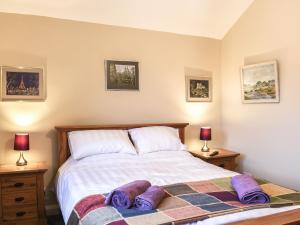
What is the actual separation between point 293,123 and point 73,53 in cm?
259

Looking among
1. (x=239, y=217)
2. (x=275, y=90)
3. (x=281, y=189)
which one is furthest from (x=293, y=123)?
(x=239, y=217)

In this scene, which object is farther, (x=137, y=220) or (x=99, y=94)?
(x=99, y=94)

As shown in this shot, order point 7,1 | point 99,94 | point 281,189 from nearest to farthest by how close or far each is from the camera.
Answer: point 281,189 → point 7,1 → point 99,94

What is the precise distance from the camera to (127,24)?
3463mm

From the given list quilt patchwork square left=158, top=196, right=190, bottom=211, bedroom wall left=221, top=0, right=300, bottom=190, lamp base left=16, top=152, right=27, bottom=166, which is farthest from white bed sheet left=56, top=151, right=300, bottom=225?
bedroom wall left=221, top=0, right=300, bottom=190

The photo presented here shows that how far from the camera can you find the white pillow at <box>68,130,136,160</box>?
2838 mm

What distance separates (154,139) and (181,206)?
156 centimetres

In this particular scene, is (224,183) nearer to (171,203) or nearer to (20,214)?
(171,203)

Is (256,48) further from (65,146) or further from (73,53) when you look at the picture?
(65,146)

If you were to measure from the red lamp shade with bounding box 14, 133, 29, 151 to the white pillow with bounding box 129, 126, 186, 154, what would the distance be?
3.70ft

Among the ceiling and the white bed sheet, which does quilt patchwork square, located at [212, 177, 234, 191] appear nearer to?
the white bed sheet

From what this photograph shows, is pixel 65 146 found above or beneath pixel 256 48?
beneath

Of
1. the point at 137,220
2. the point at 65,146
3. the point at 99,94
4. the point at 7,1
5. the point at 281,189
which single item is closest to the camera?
the point at 137,220

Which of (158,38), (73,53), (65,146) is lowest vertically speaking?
(65,146)
